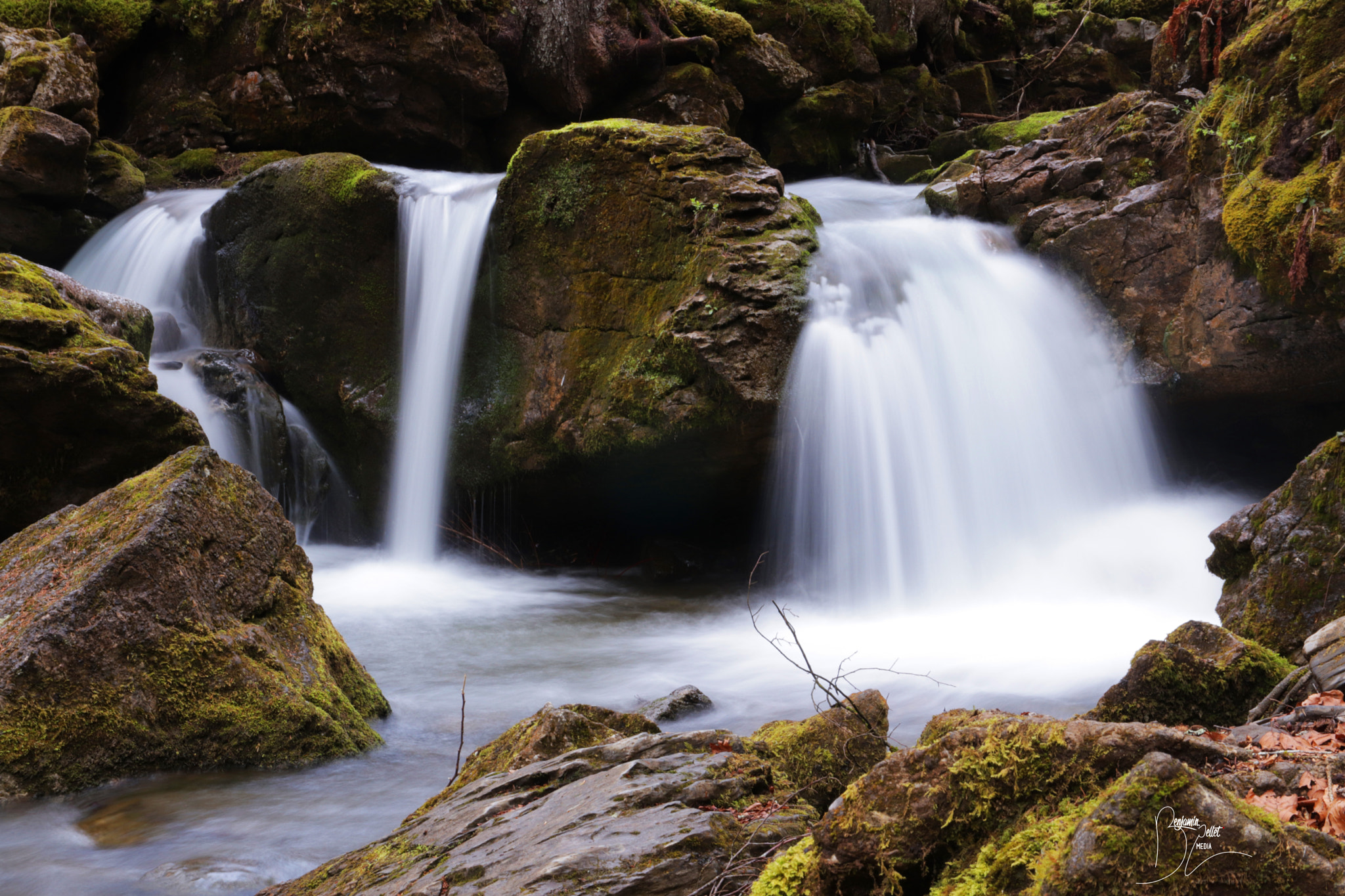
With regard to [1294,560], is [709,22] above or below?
above

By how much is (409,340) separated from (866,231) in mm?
5725

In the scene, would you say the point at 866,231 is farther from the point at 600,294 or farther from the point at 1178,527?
the point at 1178,527

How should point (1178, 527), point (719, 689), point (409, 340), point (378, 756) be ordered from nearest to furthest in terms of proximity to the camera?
point (378, 756)
point (719, 689)
point (1178, 527)
point (409, 340)

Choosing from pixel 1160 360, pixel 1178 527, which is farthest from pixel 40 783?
pixel 1160 360

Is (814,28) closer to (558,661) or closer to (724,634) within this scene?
(724,634)

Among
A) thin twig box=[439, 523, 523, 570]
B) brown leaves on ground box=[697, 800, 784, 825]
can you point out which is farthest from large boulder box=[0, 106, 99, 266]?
brown leaves on ground box=[697, 800, 784, 825]

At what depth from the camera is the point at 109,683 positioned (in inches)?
149

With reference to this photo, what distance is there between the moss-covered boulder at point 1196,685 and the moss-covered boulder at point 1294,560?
980 mm

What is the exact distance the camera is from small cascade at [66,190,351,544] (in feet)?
32.1

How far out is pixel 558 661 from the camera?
674cm

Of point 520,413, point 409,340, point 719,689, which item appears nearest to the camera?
point 719,689

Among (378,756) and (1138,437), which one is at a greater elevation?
(1138,437)

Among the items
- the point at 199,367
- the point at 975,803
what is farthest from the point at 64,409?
the point at 975,803

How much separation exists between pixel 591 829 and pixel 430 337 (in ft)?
28.7
